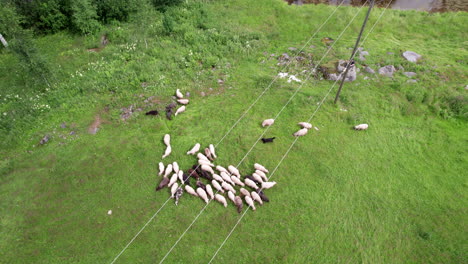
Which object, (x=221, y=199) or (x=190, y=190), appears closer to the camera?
(x=221, y=199)

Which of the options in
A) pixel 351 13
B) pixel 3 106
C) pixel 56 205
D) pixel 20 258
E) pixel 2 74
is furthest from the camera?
pixel 351 13

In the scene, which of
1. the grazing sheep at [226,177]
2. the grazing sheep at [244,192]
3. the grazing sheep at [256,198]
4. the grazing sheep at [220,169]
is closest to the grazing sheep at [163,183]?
the grazing sheep at [220,169]

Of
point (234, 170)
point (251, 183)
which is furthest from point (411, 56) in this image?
point (234, 170)

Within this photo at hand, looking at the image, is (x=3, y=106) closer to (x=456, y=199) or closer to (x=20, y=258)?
(x=20, y=258)

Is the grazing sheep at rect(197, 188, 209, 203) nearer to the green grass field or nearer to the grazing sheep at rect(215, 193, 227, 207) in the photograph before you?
the grazing sheep at rect(215, 193, 227, 207)

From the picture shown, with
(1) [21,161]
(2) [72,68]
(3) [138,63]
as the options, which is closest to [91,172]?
(1) [21,161]

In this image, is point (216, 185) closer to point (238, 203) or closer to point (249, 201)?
point (238, 203)
